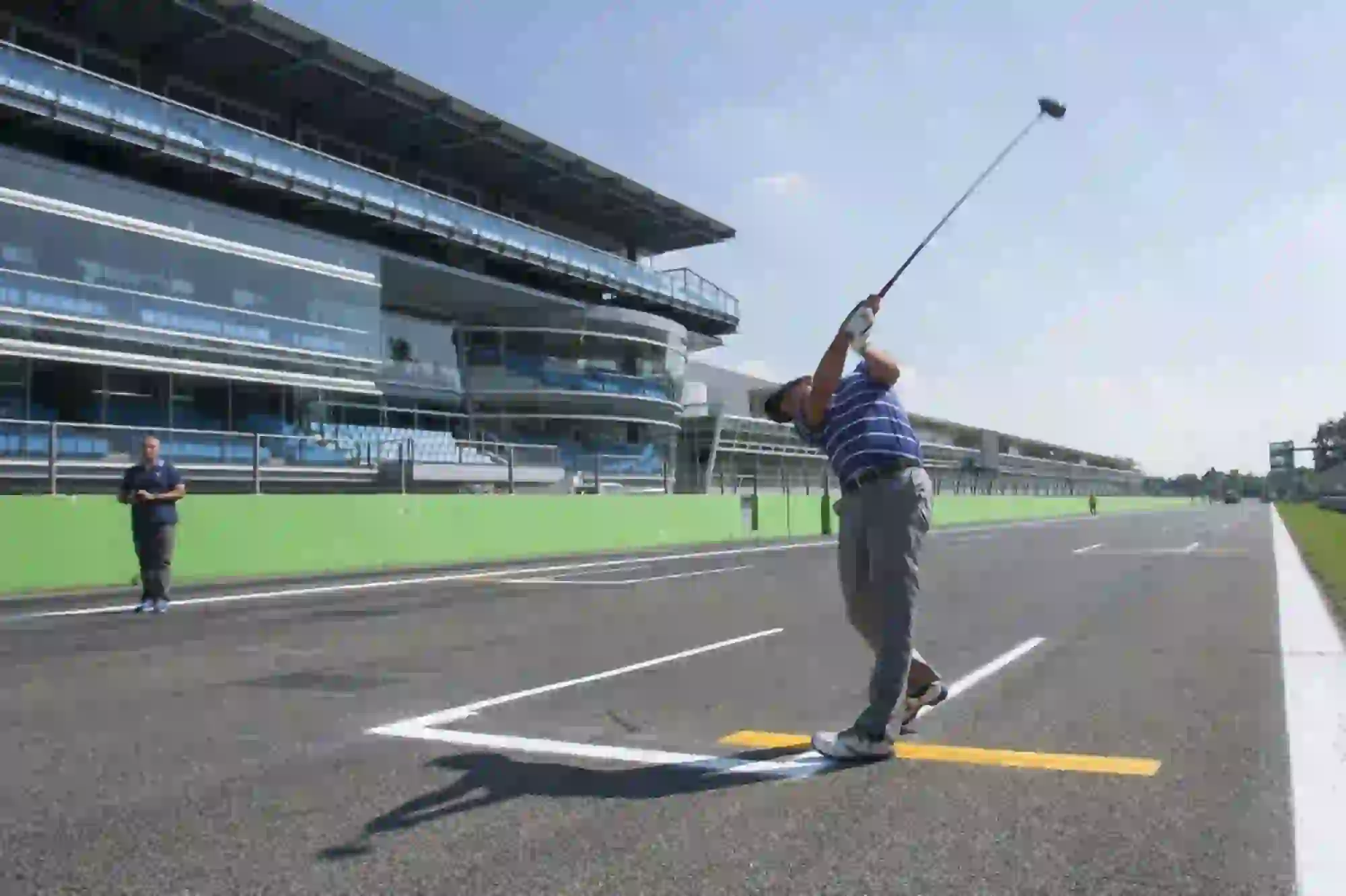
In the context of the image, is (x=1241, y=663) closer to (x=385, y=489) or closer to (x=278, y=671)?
(x=278, y=671)

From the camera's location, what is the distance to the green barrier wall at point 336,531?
15516 mm

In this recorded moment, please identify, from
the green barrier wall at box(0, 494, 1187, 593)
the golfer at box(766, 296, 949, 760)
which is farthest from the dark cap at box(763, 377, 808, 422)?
the green barrier wall at box(0, 494, 1187, 593)

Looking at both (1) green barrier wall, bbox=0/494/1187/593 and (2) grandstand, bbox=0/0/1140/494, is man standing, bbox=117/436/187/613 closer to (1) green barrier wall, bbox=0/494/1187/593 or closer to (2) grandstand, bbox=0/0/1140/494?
(1) green barrier wall, bbox=0/494/1187/593

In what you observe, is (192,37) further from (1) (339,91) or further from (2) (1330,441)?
(2) (1330,441)

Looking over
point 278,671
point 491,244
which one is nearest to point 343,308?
point 491,244

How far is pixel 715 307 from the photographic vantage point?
195ft

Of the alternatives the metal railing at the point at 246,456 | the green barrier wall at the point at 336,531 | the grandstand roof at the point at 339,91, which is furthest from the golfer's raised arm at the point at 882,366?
the grandstand roof at the point at 339,91

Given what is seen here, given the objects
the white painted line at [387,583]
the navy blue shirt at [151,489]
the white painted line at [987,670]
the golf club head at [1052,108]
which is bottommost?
the white painted line at [387,583]

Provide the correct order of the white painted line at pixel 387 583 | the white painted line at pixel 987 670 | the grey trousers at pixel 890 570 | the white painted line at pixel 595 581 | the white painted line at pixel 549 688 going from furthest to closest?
the white painted line at pixel 595 581 < the white painted line at pixel 387 583 < the white painted line at pixel 987 670 < the white painted line at pixel 549 688 < the grey trousers at pixel 890 570

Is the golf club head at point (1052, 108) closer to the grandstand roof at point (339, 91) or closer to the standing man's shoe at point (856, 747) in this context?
the standing man's shoe at point (856, 747)

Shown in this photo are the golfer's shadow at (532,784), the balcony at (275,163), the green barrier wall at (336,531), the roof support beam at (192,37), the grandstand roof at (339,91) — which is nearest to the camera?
the golfer's shadow at (532,784)

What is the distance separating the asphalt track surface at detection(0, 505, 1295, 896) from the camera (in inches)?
146

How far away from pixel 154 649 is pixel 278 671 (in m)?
1.77

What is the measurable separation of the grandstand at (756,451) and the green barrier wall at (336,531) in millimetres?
3917
